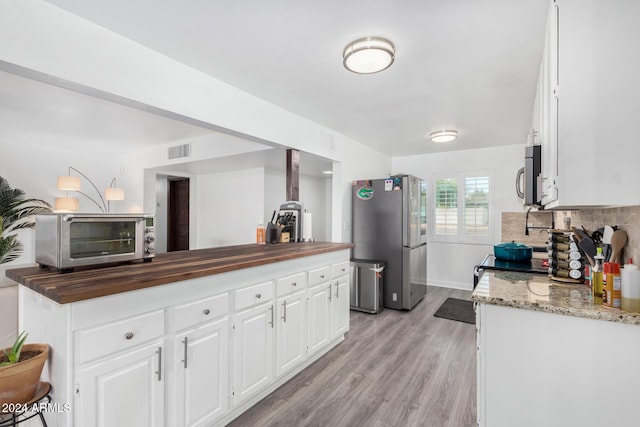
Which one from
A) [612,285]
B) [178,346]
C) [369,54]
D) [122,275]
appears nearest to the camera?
[612,285]

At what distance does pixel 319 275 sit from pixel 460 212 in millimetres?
3582

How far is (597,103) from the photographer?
1.19 meters

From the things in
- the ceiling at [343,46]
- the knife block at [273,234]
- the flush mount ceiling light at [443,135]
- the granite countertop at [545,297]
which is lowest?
the granite countertop at [545,297]

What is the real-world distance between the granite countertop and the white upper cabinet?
47cm

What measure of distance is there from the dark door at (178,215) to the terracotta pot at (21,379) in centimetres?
543

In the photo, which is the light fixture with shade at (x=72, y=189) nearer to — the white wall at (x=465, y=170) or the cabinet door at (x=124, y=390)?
the cabinet door at (x=124, y=390)

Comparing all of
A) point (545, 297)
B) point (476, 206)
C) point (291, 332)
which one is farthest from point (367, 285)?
point (545, 297)

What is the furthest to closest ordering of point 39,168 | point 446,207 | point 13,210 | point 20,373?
point 446,207
point 39,168
point 13,210
point 20,373

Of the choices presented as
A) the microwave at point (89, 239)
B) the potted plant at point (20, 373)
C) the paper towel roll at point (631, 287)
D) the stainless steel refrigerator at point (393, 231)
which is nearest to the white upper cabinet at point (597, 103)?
the paper towel roll at point (631, 287)

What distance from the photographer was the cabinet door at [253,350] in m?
1.94

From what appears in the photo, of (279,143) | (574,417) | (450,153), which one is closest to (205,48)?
(279,143)

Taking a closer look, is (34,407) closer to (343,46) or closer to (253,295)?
(253,295)

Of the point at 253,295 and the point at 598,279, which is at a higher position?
the point at 598,279

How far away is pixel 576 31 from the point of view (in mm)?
1262
